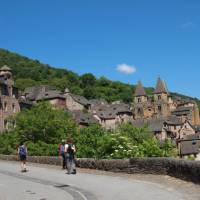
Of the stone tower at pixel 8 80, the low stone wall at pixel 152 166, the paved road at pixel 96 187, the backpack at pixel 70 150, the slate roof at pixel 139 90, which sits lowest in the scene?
the paved road at pixel 96 187

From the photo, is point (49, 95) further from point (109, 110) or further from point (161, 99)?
point (161, 99)

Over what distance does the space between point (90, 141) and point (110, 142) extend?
7.09m

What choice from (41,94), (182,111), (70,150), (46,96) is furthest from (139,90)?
(70,150)

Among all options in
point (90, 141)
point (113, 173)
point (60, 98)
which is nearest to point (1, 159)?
point (90, 141)

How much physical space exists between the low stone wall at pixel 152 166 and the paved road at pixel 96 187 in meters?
0.38

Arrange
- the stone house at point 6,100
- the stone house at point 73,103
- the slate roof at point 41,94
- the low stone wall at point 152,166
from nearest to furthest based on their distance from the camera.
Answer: the low stone wall at point 152,166
the stone house at point 6,100
the slate roof at point 41,94
the stone house at point 73,103

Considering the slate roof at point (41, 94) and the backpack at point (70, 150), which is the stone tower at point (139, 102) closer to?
the slate roof at point (41, 94)

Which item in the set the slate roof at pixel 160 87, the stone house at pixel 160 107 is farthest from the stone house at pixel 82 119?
the slate roof at pixel 160 87

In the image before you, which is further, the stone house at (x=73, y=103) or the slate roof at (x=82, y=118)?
the stone house at (x=73, y=103)

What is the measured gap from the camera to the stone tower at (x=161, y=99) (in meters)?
162

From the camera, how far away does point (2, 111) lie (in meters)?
81.9

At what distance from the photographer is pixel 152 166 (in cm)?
2167

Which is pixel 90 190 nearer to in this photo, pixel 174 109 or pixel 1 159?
pixel 1 159

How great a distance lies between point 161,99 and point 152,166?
14364 centimetres
